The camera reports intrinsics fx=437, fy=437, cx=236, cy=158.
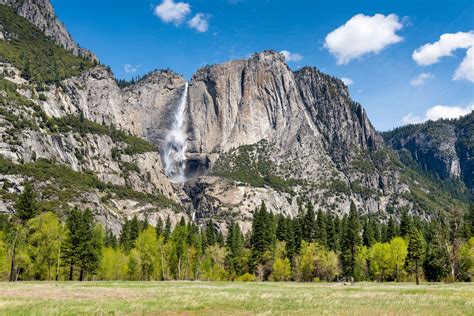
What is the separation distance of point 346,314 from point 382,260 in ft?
258

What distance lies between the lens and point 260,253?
339ft

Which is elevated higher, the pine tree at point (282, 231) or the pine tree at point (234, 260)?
the pine tree at point (282, 231)

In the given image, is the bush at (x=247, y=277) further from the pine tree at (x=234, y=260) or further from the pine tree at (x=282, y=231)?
the pine tree at (x=282, y=231)

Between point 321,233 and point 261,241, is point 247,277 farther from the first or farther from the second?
point 321,233

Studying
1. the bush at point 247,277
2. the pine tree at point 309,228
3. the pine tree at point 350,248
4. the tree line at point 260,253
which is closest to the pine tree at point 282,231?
the tree line at point 260,253

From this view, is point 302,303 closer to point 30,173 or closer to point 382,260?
point 382,260

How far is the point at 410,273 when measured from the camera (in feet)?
358

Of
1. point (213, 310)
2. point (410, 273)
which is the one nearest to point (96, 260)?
point (213, 310)

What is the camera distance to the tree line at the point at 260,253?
80312 mm

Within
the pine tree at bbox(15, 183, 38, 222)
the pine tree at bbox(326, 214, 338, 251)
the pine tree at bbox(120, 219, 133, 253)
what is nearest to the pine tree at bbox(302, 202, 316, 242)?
the pine tree at bbox(326, 214, 338, 251)

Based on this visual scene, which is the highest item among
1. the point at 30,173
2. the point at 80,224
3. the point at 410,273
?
the point at 30,173

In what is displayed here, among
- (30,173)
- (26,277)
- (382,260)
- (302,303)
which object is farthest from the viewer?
(30,173)

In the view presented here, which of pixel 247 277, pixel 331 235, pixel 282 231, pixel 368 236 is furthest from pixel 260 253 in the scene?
pixel 368 236

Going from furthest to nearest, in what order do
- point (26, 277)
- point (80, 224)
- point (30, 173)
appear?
point (30, 173) → point (26, 277) → point (80, 224)
